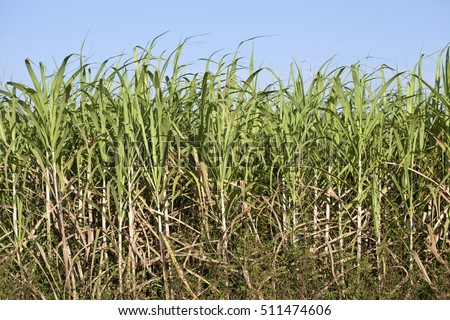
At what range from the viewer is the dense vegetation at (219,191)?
12.7ft

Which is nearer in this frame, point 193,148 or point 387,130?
point 193,148

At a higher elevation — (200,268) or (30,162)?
(30,162)

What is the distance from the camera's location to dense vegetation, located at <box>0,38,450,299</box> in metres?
3.88

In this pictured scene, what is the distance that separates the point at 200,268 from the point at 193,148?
75 cm

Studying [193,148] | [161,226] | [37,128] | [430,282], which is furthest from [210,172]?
[430,282]

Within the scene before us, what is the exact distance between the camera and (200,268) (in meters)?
4.07

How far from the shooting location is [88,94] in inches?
160

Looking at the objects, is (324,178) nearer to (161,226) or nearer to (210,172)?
(210,172)

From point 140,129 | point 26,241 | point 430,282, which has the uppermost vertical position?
point 140,129

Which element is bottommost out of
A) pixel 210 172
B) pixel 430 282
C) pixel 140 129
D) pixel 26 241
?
pixel 430 282

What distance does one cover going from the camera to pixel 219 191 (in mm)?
3953

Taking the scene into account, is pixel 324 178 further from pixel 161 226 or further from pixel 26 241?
pixel 26 241

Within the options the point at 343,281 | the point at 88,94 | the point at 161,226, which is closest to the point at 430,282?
the point at 343,281

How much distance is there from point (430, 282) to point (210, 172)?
148 cm
